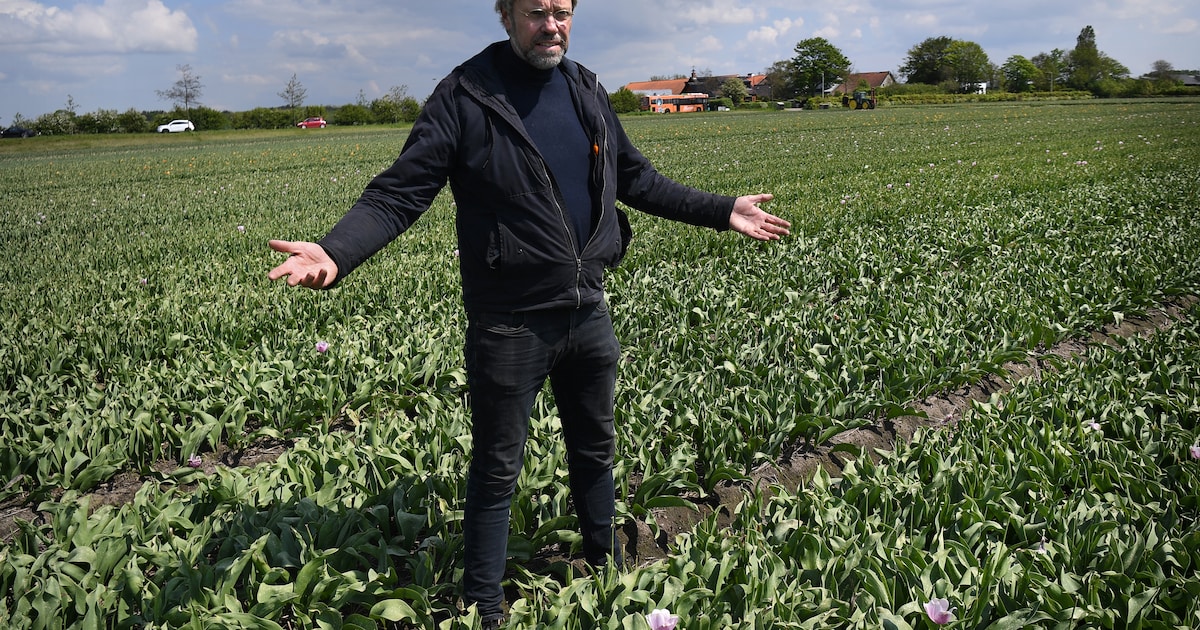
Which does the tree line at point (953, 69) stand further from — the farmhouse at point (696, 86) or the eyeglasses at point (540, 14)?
the eyeglasses at point (540, 14)

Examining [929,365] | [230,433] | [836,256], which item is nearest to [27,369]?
[230,433]

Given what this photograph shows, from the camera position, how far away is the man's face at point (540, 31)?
7.39 feet

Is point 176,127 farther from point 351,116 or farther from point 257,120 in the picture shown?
point 351,116

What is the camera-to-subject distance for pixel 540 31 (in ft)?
7.47

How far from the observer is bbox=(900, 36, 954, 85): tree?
413ft

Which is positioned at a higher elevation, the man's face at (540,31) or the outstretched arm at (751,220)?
the man's face at (540,31)

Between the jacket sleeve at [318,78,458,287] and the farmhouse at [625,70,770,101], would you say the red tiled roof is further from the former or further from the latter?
the jacket sleeve at [318,78,458,287]

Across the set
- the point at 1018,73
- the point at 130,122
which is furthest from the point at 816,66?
the point at 130,122

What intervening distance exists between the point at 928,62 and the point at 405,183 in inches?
5575

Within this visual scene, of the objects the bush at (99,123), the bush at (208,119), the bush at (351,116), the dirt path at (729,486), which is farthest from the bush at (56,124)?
the dirt path at (729,486)

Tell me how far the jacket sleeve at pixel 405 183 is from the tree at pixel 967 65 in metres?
134

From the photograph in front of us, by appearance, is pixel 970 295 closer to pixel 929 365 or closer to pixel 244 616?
pixel 929 365

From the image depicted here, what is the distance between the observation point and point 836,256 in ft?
24.4

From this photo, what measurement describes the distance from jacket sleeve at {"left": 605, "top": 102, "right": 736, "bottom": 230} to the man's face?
541mm
